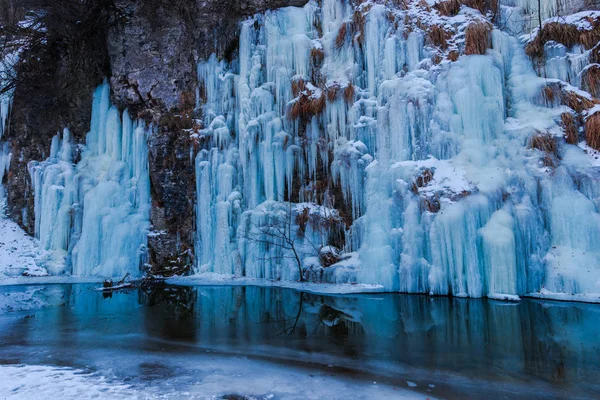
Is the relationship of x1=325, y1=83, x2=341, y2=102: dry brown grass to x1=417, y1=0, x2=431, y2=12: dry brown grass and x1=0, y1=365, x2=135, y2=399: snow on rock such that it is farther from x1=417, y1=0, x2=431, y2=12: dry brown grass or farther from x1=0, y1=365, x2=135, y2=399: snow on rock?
x1=0, y1=365, x2=135, y2=399: snow on rock

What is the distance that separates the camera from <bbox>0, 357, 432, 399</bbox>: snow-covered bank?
3414mm

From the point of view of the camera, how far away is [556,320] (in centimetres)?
599

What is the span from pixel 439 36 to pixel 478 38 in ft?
3.04

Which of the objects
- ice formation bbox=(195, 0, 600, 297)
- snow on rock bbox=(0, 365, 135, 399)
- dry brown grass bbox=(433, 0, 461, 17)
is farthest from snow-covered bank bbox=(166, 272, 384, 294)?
dry brown grass bbox=(433, 0, 461, 17)

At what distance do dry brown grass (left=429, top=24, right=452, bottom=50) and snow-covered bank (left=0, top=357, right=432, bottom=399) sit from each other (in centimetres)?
868

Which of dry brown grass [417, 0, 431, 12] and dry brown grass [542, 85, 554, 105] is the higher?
dry brown grass [417, 0, 431, 12]

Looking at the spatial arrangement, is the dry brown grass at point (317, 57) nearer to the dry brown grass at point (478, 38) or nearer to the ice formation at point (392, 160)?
the ice formation at point (392, 160)

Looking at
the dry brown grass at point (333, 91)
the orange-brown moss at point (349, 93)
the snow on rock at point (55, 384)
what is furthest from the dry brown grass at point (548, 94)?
the snow on rock at point (55, 384)

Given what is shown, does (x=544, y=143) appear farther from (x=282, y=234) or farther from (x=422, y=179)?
(x=282, y=234)

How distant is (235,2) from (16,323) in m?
10.5

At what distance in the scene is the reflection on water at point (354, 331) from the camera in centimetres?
425

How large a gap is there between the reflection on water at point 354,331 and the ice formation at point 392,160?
2.95 ft

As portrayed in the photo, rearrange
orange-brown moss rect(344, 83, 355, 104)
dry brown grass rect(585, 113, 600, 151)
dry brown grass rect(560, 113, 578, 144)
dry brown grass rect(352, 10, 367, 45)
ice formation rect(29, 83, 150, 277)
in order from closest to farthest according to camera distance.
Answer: dry brown grass rect(585, 113, 600, 151) → dry brown grass rect(560, 113, 578, 144) → orange-brown moss rect(344, 83, 355, 104) → dry brown grass rect(352, 10, 367, 45) → ice formation rect(29, 83, 150, 277)

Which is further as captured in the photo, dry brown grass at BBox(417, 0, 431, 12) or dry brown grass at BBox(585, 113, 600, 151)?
dry brown grass at BBox(417, 0, 431, 12)
